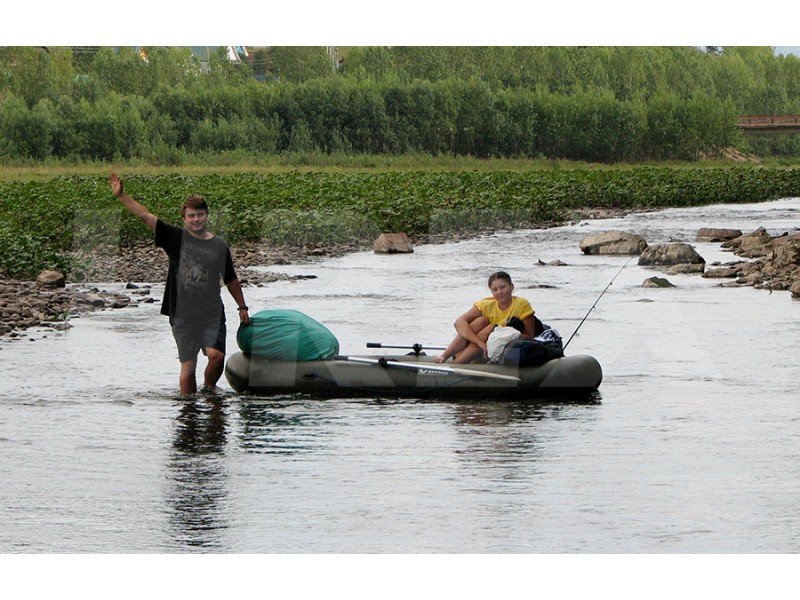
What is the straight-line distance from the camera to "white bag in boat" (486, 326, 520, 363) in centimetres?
927

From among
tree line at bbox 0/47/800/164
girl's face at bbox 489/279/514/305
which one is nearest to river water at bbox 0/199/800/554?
girl's face at bbox 489/279/514/305

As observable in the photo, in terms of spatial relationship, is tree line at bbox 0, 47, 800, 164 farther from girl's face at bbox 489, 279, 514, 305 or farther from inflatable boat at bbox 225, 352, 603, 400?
girl's face at bbox 489, 279, 514, 305

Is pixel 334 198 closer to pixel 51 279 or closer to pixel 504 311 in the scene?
pixel 51 279

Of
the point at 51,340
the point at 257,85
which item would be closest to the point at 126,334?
the point at 51,340

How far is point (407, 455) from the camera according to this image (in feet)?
26.7

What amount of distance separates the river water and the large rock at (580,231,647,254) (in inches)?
283

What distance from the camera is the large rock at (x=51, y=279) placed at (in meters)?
15.0

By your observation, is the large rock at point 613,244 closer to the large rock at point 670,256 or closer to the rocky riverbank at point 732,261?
the rocky riverbank at point 732,261

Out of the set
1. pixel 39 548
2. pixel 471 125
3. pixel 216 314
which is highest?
pixel 471 125

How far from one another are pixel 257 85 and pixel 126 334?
2.47 metres

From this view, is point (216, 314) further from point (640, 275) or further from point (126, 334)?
point (640, 275)

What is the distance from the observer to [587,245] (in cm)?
2150

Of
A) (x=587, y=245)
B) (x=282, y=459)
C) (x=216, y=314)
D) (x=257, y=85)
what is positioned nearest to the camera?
(x=282, y=459)

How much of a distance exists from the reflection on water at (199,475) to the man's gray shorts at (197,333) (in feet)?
1.64
